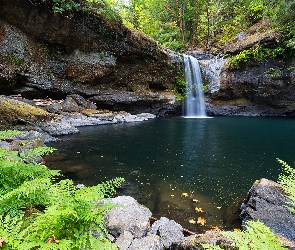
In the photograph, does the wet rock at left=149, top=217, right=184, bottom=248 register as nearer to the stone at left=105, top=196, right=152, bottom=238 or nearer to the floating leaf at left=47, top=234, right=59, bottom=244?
the stone at left=105, top=196, right=152, bottom=238

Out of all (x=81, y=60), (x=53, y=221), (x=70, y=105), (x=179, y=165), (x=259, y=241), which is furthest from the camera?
(x=81, y=60)

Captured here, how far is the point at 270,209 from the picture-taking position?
368 centimetres

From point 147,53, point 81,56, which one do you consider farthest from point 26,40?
point 147,53

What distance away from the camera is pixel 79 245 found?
167 centimetres

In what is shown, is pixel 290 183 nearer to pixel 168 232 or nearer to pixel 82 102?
pixel 168 232

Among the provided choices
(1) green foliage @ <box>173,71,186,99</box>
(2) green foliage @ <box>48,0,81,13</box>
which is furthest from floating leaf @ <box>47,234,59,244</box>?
(1) green foliage @ <box>173,71,186,99</box>

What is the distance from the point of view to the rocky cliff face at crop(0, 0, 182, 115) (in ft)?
47.9

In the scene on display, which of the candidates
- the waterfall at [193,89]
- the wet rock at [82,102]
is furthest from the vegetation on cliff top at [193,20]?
the wet rock at [82,102]

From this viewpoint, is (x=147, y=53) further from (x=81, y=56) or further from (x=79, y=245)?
(x=79, y=245)

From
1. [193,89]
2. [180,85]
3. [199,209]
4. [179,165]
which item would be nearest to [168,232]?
[199,209]

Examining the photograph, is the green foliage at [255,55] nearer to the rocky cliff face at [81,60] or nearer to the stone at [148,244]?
the rocky cliff face at [81,60]

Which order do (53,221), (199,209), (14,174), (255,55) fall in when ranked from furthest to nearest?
(255,55) < (199,209) < (14,174) < (53,221)

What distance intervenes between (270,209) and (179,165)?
346cm

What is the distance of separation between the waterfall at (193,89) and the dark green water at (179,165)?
10621mm
